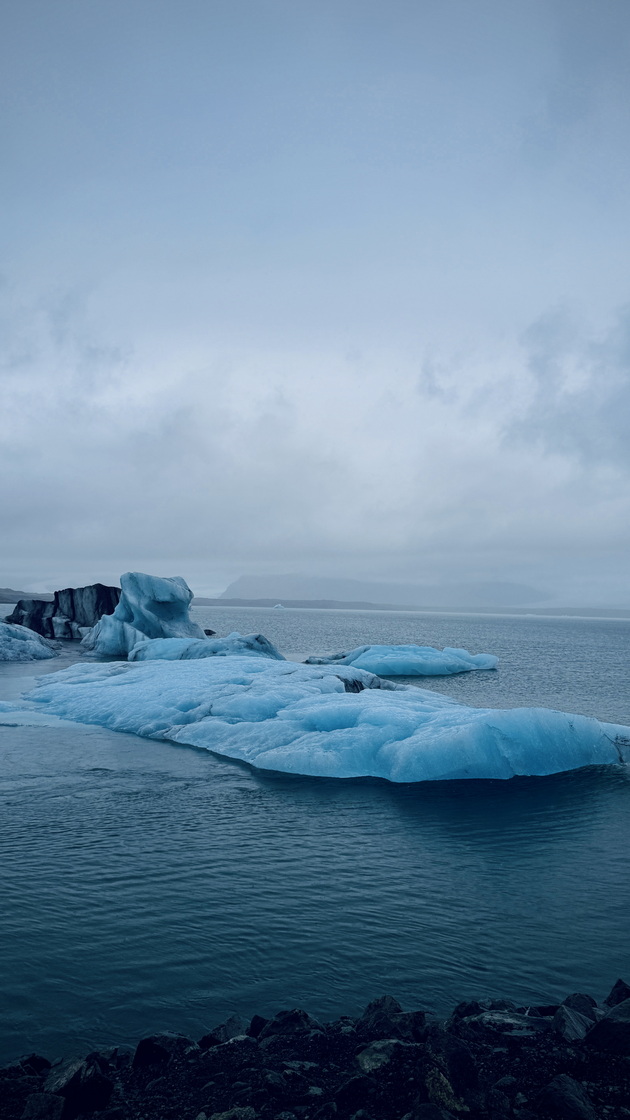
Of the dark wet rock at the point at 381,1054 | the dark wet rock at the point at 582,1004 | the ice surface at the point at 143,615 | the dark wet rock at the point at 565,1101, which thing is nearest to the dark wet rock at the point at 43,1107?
the dark wet rock at the point at 381,1054

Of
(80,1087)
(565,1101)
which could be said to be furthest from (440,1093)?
(80,1087)

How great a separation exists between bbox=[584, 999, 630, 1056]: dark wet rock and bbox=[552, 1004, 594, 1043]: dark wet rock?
0.12 m

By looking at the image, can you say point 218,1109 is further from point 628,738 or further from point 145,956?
point 628,738

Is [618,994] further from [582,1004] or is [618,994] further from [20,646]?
[20,646]

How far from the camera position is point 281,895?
902 centimetres

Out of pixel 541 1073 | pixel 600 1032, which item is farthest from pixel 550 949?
pixel 541 1073

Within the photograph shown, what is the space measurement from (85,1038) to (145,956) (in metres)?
1.40

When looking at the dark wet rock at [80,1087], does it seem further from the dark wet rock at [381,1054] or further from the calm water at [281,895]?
the dark wet rock at [381,1054]

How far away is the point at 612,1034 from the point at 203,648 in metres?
32.3

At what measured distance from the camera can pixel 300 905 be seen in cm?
873

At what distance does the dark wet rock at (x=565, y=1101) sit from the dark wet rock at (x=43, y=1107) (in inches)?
147

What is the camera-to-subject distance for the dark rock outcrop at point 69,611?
62.6m

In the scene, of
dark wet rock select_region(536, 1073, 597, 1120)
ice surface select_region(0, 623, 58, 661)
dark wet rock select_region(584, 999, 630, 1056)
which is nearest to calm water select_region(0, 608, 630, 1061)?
dark wet rock select_region(584, 999, 630, 1056)

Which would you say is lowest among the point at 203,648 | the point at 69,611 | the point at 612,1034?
the point at 612,1034
